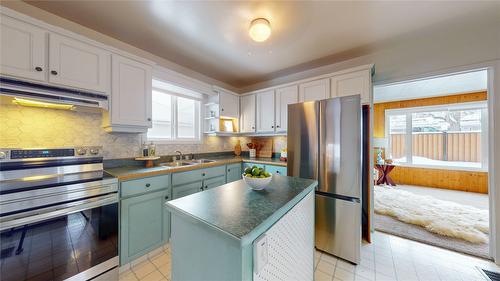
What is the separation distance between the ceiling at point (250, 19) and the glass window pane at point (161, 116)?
622 millimetres

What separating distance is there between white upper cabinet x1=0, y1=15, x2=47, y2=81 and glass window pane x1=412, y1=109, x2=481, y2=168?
7355mm

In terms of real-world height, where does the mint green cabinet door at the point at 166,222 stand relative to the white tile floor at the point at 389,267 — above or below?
above

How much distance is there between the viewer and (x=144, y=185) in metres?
1.84

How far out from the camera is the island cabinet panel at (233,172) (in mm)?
2861

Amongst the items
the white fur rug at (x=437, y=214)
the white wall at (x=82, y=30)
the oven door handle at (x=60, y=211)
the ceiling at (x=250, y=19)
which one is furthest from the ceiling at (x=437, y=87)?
the oven door handle at (x=60, y=211)

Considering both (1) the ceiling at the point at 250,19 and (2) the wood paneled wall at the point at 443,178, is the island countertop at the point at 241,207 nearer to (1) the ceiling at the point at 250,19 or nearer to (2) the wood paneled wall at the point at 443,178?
(1) the ceiling at the point at 250,19

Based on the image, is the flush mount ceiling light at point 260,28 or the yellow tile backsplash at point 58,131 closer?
the yellow tile backsplash at point 58,131

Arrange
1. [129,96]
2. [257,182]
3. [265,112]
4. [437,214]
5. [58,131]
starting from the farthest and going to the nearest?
[265,112] < [437,214] < [129,96] < [58,131] < [257,182]

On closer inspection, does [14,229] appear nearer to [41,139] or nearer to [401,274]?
[41,139]

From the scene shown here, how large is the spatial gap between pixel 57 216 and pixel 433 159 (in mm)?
7461

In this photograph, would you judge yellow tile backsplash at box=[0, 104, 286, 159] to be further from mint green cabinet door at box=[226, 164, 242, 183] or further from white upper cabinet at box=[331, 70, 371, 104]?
white upper cabinet at box=[331, 70, 371, 104]

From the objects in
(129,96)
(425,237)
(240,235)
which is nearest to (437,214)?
(425,237)

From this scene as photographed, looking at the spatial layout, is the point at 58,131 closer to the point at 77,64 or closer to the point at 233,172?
the point at 77,64

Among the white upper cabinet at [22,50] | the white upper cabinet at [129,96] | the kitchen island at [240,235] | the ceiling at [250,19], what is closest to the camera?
the kitchen island at [240,235]
